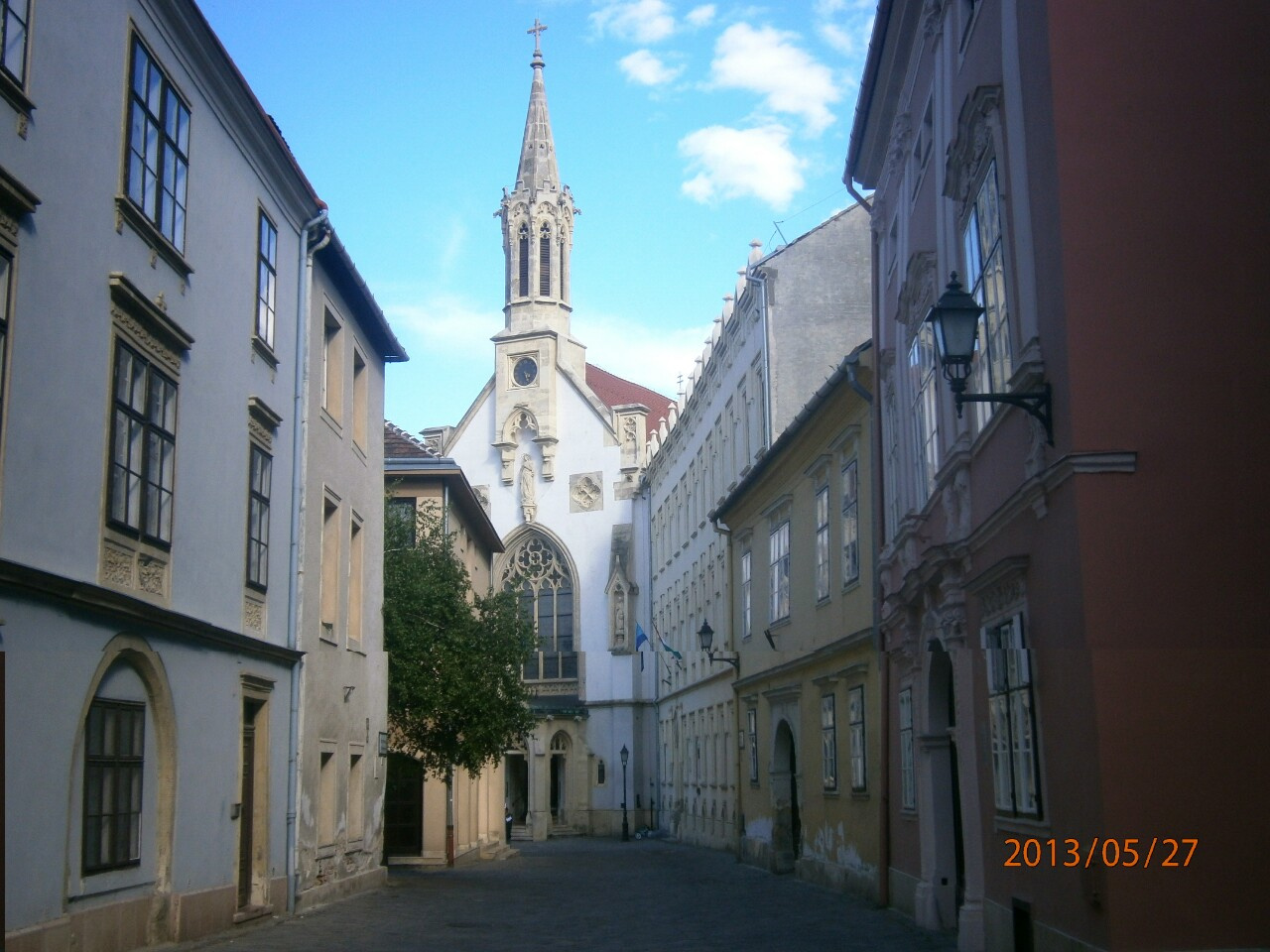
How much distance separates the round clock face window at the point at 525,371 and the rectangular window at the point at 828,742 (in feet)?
125

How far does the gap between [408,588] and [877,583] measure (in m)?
11.9

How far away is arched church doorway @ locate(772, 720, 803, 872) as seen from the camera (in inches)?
1077

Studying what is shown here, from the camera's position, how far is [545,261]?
61594mm

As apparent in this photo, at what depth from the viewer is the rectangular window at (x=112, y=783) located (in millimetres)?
12133

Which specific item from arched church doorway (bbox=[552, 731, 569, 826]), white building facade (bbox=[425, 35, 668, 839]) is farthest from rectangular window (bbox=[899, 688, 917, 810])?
arched church doorway (bbox=[552, 731, 569, 826])

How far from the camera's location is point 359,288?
22453mm

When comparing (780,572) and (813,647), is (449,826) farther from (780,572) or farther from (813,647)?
(813,647)

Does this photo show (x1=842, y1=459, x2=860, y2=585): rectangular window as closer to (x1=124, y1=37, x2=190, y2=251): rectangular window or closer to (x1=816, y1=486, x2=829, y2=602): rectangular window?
(x1=816, y1=486, x2=829, y2=602): rectangular window

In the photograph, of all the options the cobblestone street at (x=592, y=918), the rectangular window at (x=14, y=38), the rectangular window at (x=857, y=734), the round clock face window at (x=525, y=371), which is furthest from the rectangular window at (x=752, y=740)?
the round clock face window at (x=525, y=371)

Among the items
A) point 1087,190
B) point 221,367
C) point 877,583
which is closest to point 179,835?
point 221,367

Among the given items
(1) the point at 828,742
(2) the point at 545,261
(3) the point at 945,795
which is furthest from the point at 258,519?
(2) the point at 545,261

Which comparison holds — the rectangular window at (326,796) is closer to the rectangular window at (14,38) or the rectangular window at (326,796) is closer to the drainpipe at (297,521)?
the drainpipe at (297,521)

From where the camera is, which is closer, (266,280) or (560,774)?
(266,280)

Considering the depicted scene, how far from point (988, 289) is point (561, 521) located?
48060 millimetres
